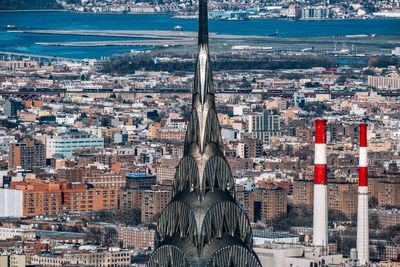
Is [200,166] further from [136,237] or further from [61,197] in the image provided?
[61,197]

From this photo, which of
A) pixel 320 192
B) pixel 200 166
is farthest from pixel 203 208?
pixel 320 192

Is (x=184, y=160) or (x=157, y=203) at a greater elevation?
(x=184, y=160)

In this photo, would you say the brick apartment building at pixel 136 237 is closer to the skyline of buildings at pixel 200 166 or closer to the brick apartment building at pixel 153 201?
the skyline of buildings at pixel 200 166

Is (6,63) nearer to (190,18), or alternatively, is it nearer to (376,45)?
(376,45)

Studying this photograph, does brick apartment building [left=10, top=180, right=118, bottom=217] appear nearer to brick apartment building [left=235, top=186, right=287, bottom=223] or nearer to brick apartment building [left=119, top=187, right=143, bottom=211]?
brick apartment building [left=119, top=187, right=143, bottom=211]

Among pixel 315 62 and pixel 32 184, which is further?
pixel 315 62

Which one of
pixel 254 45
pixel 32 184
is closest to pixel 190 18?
pixel 254 45
